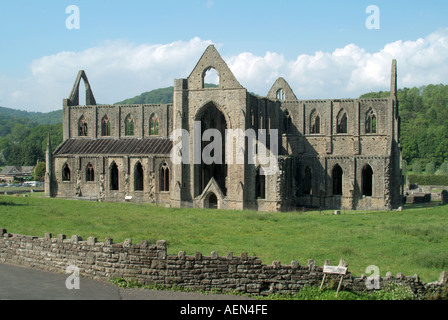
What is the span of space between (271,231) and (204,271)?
51.3 ft

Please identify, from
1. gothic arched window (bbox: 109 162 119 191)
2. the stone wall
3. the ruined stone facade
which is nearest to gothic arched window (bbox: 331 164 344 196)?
the ruined stone facade

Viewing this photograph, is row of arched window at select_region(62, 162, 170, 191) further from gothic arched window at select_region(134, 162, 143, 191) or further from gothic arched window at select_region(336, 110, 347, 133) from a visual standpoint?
gothic arched window at select_region(336, 110, 347, 133)

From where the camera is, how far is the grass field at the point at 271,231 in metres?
25.8

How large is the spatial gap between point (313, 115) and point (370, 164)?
392 inches

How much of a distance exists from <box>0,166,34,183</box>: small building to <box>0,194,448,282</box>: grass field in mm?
78672

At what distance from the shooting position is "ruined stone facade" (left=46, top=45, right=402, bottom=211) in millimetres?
53062

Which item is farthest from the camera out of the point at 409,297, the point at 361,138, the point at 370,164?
the point at 361,138

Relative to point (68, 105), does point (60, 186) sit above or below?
below

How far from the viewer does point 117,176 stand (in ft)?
205

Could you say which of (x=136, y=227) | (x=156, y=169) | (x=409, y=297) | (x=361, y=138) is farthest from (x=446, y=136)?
(x=409, y=297)

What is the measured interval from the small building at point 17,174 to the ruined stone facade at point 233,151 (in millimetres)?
60808

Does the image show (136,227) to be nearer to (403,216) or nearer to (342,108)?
(403,216)

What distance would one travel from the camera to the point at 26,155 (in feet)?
468

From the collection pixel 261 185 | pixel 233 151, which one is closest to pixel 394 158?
pixel 261 185
